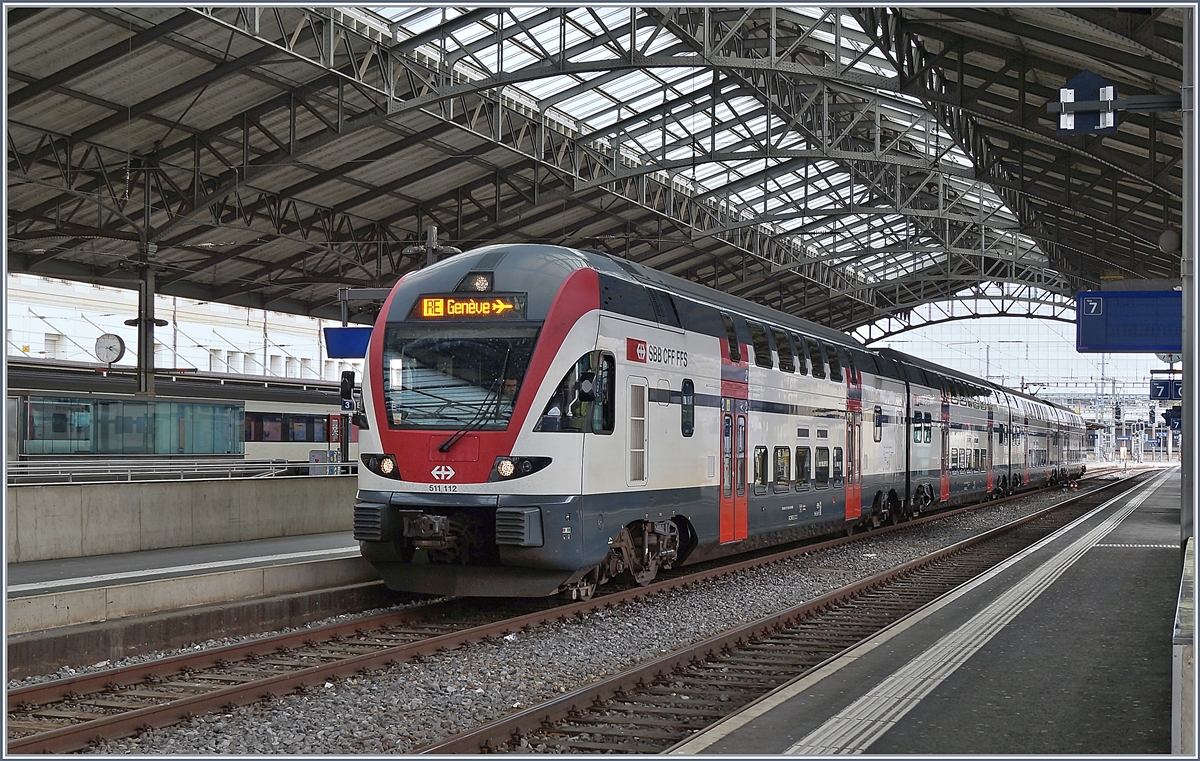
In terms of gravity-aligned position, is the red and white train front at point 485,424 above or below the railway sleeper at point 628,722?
above

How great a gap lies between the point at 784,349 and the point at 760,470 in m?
2.14

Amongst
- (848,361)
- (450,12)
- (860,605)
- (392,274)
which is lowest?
(860,605)

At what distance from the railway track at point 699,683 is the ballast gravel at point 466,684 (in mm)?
484

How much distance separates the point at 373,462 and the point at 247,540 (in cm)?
676

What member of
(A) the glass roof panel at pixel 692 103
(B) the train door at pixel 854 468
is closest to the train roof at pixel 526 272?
(B) the train door at pixel 854 468

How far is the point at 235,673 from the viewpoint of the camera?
8.98m

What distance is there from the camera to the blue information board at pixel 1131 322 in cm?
1642

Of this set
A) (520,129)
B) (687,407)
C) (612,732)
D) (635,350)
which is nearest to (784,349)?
(687,407)

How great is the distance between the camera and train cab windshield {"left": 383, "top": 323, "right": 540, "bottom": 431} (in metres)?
11.1

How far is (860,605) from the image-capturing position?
43.0ft

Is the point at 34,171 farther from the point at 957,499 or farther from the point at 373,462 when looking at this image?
the point at 957,499

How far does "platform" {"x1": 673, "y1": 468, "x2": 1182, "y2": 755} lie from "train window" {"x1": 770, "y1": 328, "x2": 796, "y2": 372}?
4.42m

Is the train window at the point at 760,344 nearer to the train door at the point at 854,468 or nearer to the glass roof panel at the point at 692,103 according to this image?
the train door at the point at 854,468

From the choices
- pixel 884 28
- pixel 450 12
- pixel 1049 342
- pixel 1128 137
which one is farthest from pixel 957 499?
pixel 1049 342
